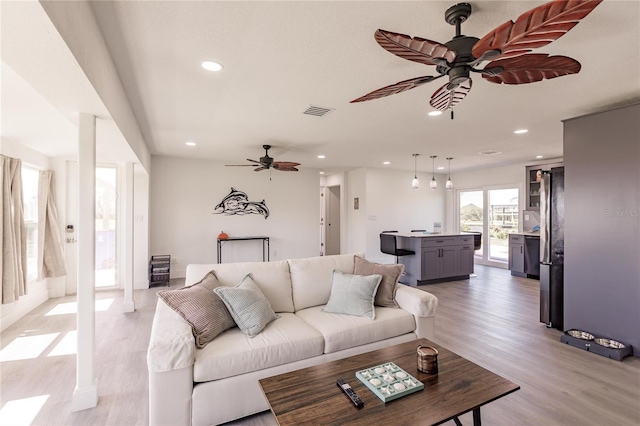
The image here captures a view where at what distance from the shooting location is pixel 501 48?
4.53 ft

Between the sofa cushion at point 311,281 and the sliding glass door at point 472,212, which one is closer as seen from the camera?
the sofa cushion at point 311,281

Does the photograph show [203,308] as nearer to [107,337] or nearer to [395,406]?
[395,406]

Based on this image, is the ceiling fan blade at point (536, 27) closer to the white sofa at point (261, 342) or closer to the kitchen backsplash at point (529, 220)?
the white sofa at point (261, 342)

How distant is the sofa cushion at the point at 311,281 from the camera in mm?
2770

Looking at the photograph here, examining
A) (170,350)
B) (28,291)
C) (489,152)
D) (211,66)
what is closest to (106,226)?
(28,291)

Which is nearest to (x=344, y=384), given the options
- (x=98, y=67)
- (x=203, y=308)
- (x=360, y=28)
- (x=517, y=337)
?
(x=203, y=308)

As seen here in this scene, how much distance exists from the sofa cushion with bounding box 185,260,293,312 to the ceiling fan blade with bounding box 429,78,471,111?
1.89m

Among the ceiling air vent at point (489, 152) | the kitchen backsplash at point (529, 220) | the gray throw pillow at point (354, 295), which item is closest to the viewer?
the gray throw pillow at point (354, 295)

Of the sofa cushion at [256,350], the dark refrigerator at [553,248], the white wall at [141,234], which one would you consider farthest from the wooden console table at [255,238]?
the dark refrigerator at [553,248]

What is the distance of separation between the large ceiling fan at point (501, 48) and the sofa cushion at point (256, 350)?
174cm

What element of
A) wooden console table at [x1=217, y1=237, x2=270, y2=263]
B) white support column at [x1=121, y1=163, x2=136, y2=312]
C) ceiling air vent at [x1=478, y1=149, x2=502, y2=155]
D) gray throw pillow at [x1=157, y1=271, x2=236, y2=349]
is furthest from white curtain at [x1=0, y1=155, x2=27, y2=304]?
ceiling air vent at [x1=478, y1=149, x2=502, y2=155]

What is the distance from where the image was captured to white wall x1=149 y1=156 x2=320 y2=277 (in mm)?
6129

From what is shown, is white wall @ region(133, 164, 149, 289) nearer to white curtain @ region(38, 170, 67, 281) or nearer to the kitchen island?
white curtain @ region(38, 170, 67, 281)

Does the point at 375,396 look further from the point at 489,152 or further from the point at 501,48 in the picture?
the point at 489,152
